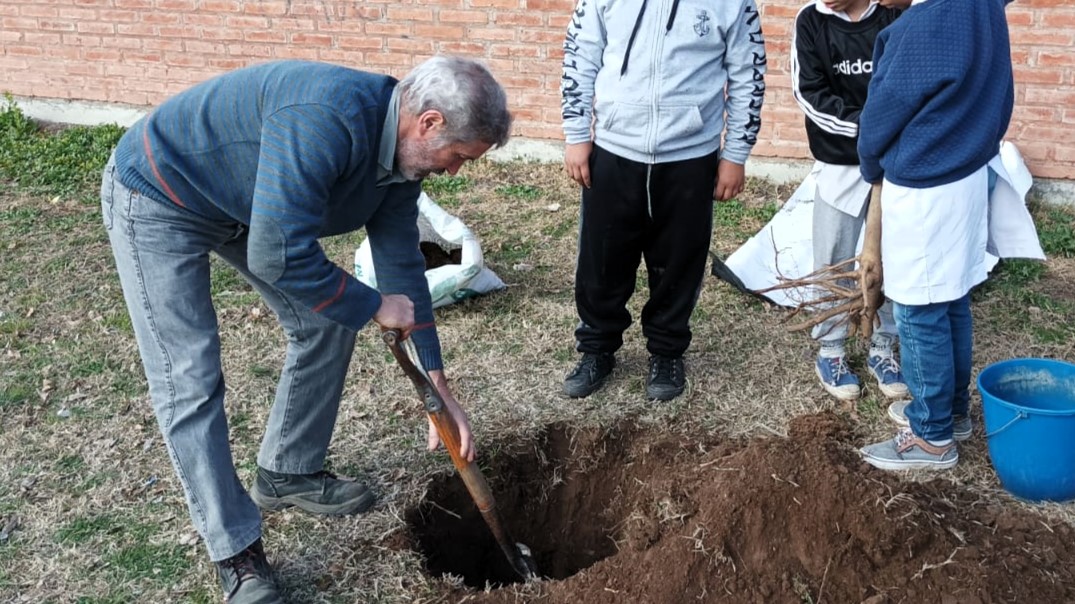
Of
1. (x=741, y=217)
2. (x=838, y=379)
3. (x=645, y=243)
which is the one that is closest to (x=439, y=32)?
(x=741, y=217)

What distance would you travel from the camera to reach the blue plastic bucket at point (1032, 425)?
3260 millimetres

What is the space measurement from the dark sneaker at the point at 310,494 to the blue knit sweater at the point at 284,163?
3.20 ft

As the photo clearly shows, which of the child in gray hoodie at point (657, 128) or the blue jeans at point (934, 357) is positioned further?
the child in gray hoodie at point (657, 128)

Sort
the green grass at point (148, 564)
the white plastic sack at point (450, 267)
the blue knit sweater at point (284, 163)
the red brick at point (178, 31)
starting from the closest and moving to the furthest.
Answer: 1. the blue knit sweater at point (284, 163)
2. the green grass at point (148, 564)
3. the white plastic sack at point (450, 267)
4. the red brick at point (178, 31)

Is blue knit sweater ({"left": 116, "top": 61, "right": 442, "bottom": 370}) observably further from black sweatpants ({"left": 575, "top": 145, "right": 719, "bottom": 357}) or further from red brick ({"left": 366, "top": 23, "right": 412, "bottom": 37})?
red brick ({"left": 366, "top": 23, "right": 412, "bottom": 37})

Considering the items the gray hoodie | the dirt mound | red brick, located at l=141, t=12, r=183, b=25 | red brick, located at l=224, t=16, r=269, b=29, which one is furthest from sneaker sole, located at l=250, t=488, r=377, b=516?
red brick, located at l=141, t=12, r=183, b=25

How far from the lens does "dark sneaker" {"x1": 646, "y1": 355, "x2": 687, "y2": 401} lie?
13.5ft

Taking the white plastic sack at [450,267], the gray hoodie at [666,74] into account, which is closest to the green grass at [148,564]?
the white plastic sack at [450,267]

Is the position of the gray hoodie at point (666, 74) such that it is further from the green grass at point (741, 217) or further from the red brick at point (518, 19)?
the red brick at point (518, 19)

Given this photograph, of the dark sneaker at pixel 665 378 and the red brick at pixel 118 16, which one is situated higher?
the red brick at pixel 118 16

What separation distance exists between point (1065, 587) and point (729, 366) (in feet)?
5.58

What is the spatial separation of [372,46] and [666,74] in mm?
3836

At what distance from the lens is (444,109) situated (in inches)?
97.4

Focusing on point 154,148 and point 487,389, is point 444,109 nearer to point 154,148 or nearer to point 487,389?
point 154,148
